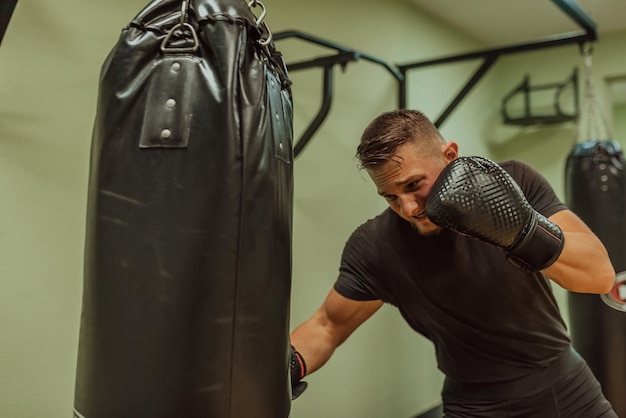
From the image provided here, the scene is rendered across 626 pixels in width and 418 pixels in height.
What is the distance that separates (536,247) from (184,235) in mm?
847

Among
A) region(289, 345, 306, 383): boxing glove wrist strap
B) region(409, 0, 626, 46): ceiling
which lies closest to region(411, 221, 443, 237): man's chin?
region(289, 345, 306, 383): boxing glove wrist strap

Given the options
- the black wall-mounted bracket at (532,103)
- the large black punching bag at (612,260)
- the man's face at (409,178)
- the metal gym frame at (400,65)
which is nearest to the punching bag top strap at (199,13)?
the man's face at (409,178)

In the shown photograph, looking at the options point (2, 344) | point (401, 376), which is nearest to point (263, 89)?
point (2, 344)

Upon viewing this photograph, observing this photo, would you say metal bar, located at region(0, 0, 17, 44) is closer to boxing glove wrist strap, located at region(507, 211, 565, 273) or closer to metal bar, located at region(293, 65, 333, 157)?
metal bar, located at region(293, 65, 333, 157)

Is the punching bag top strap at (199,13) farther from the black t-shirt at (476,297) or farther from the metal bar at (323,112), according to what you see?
the metal bar at (323,112)

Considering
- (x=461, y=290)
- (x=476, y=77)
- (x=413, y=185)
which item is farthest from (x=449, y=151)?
(x=476, y=77)

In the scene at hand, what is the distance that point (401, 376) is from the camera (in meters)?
3.13

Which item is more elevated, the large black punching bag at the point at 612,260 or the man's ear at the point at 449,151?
the man's ear at the point at 449,151

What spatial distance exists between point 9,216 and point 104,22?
27.6 inches

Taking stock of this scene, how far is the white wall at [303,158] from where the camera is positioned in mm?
1559

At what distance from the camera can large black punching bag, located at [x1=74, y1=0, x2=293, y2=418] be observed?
0.79 m

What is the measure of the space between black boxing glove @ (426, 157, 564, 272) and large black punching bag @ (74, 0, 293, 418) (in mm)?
491

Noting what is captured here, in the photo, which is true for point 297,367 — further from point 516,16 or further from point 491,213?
point 516,16

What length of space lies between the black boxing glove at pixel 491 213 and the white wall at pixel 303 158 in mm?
1103
